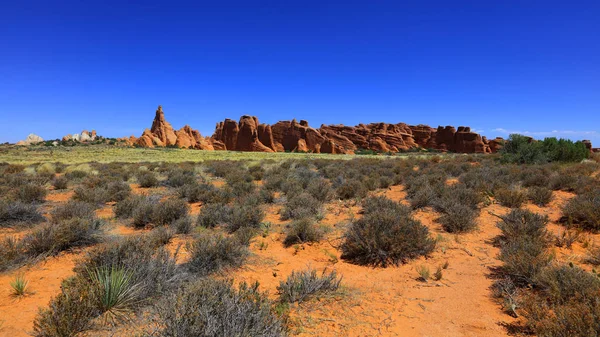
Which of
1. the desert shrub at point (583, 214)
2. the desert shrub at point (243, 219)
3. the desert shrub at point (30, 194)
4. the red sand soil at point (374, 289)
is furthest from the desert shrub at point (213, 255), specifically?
the desert shrub at point (30, 194)

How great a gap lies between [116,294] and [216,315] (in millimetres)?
1635

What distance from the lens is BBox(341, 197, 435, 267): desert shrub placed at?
17.1ft

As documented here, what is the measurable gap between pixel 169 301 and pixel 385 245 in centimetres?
377

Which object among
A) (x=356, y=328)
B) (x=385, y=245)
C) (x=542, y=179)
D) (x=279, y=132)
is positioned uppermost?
(x=279, y=132)

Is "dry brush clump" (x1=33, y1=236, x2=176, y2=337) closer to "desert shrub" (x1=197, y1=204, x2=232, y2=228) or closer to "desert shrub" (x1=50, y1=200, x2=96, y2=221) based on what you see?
"desert shrub" (x1=197, y1=204, x2=232, y2=228)

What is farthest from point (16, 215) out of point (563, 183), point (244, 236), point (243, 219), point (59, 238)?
point (563, 183)

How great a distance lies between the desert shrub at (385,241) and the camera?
5.21m

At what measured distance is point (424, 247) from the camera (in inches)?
214

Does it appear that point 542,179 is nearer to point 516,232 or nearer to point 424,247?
point 516,232

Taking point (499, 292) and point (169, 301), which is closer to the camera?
point (169, 301)

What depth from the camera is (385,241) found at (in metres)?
5.26

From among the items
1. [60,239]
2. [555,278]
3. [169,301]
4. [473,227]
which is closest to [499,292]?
[555,278]

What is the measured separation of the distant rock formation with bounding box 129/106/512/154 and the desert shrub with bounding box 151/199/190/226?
69.5m

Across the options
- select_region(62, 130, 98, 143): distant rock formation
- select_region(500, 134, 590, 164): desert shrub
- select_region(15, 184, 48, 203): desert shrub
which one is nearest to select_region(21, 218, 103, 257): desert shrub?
select_region(15, 184, 48, 203): desert shrub
